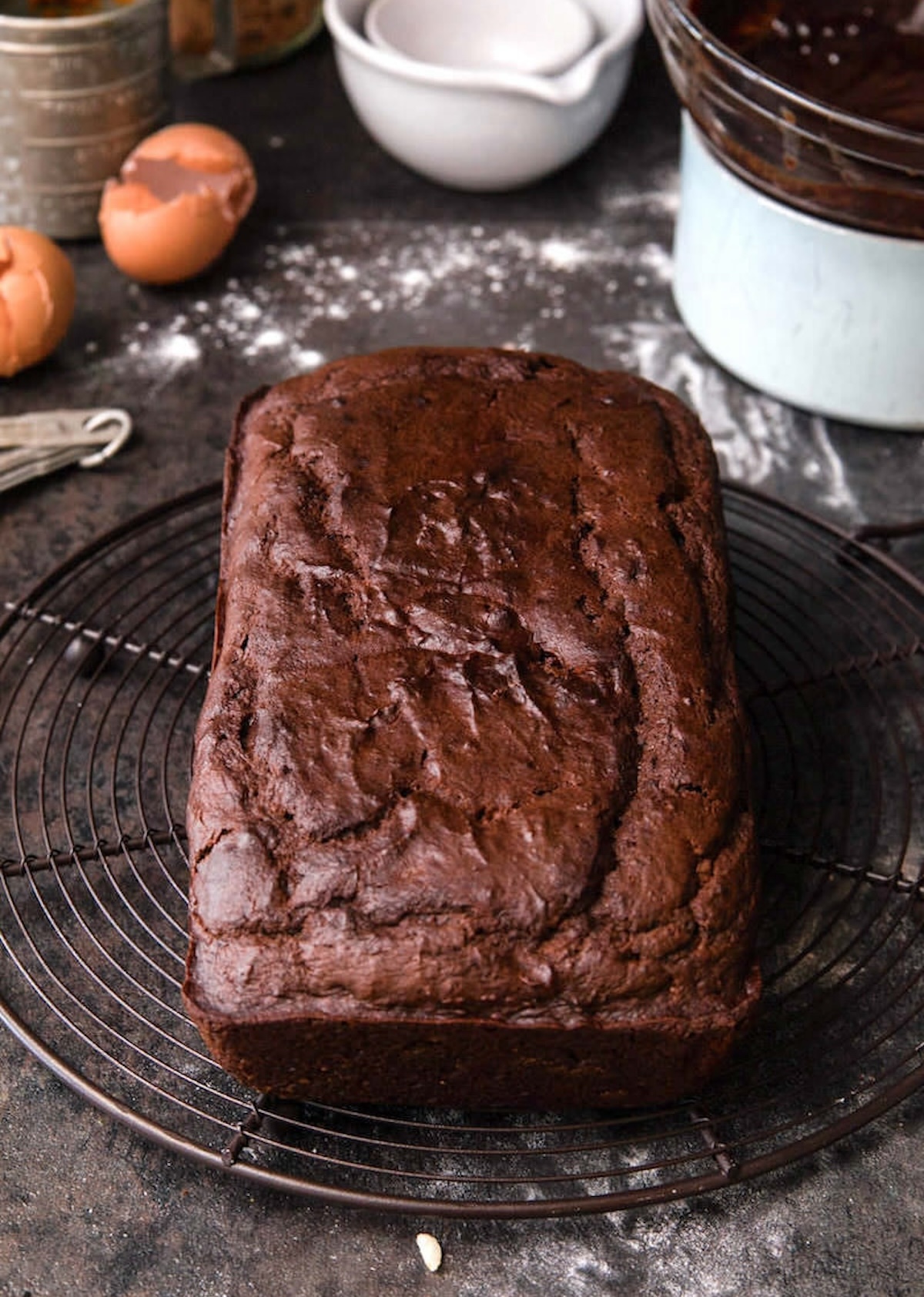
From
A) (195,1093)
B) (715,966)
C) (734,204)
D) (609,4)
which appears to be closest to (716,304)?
(734,204)

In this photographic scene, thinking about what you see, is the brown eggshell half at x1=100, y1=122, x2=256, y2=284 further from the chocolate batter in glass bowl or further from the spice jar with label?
the chocolate batter in glass bowl

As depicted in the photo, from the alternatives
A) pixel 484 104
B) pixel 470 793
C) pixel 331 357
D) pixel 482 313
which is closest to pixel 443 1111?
pixel 470 793

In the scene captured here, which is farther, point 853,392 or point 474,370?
point 853,392

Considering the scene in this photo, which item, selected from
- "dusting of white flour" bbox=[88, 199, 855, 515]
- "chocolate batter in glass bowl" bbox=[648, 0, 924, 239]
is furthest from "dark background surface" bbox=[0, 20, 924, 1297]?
"chocolate batter in glass bowl" bbox=[648, 0, 924, 239]

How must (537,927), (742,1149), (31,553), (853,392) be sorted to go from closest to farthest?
(537,927)
(742,1149)
(31,553)
(853,392)

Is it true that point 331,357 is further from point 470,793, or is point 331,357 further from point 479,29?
point 470,793

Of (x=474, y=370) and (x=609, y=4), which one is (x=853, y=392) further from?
(x=609, y=4)

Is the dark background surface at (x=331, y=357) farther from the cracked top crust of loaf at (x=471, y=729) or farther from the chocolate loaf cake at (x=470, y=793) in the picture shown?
the cracked top crust of loaf at (x=471, y=729)
